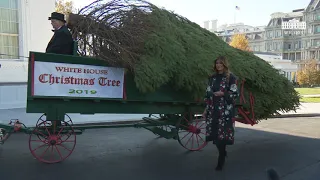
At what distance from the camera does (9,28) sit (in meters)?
12.1

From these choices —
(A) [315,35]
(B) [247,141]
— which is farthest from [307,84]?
(B) [247,141]

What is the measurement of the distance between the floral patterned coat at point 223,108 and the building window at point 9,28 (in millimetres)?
9800

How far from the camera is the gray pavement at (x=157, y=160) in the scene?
187 inches

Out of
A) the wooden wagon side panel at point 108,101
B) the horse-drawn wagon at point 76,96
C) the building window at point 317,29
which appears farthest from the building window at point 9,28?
the building window at point 317,29

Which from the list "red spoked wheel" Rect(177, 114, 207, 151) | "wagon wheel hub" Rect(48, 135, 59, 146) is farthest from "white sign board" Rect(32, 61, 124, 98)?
"red spoked wheel" Rect(177, 114, 207, 151)

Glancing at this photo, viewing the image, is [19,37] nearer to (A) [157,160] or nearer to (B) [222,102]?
(A) [157,160]

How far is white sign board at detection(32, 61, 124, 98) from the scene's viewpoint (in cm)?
471

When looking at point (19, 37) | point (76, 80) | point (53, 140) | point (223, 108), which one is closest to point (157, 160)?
point (223, 108)

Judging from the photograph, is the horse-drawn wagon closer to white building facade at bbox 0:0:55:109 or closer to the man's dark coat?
the man's dark coat

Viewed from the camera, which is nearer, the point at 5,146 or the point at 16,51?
the point at 5,146

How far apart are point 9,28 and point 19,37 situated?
501 millimetres

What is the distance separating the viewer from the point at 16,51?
12.2 meters

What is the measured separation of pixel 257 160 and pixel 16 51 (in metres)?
10.4

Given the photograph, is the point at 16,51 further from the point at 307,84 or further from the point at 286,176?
the point at 307,84
